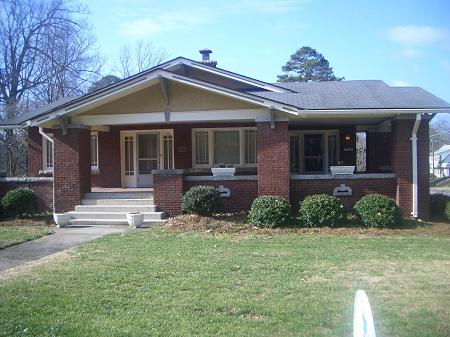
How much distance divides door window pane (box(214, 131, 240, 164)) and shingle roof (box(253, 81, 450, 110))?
83.1 inches

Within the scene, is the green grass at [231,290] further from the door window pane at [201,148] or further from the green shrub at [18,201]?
the door window pane at [201,148]

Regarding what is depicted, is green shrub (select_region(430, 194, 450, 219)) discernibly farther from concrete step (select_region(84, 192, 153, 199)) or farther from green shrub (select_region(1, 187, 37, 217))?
green shrub (select_region(1, 187, 37, 217))

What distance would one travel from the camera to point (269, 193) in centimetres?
1424

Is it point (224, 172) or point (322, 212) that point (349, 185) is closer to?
point (322, 212)

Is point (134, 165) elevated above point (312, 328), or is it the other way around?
point (134, 165)

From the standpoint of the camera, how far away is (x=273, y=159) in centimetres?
1424

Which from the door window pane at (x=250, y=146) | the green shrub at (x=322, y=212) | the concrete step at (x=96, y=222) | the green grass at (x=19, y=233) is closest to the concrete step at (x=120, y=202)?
the concrete step at (x=96, y=222)

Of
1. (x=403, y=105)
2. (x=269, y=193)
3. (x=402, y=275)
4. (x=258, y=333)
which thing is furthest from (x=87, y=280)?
(x=403, y=105)

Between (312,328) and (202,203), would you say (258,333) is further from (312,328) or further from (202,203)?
(202,203)

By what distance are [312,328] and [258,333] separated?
0.60 meters

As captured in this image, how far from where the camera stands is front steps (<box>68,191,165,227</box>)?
47.0 ft

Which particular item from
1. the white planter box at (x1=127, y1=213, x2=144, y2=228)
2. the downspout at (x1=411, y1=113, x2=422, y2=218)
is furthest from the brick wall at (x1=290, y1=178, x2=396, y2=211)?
the white planter box at (x1=127, y1=213, x2=144, y2=228)

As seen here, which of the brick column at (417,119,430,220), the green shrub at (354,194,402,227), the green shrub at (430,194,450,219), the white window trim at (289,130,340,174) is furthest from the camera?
the white window trim at (289,130,340,174)

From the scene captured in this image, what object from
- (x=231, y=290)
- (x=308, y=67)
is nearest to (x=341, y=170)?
(x=231, y=290)
